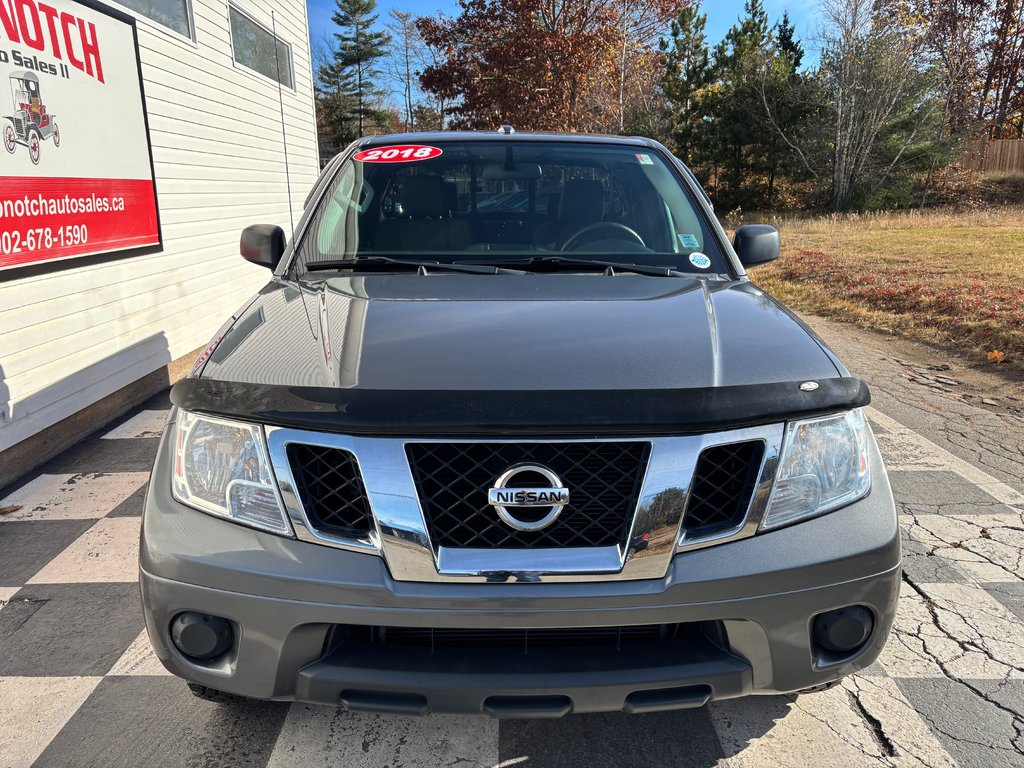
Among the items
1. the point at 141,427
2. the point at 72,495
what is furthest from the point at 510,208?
the point at 141,427

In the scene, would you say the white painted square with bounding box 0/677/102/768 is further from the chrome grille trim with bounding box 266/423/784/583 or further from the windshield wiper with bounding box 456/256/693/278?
the windshield wiper with bounding box 456/256/693/278

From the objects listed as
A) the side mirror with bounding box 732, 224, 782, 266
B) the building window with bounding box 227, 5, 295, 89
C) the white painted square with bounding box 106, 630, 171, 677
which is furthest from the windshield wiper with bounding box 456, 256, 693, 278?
the building window with bounding box 227, 5, 295, 89

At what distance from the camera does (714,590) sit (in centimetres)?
165

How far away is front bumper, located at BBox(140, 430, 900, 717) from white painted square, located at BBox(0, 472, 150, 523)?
2496mm

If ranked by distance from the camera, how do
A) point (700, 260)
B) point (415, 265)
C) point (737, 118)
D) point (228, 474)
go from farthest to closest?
point (737, 118), point (700, 260), point (415, 265), point (228, 474)

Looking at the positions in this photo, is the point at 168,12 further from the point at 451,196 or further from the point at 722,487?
the point at 722,487

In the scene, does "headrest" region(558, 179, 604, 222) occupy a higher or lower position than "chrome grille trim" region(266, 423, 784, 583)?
higher

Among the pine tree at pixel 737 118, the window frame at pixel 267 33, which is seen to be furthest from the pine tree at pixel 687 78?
the window frame at pixel 267 33

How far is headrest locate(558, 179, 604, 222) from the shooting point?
3068 millimetres

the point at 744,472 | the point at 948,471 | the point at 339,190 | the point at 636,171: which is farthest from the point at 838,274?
the point at 744,472

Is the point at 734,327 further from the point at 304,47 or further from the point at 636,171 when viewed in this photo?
the point at 304,47

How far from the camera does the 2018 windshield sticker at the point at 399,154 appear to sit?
130 inches

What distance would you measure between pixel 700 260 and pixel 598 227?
17.2 inches

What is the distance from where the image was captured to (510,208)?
3098mm
